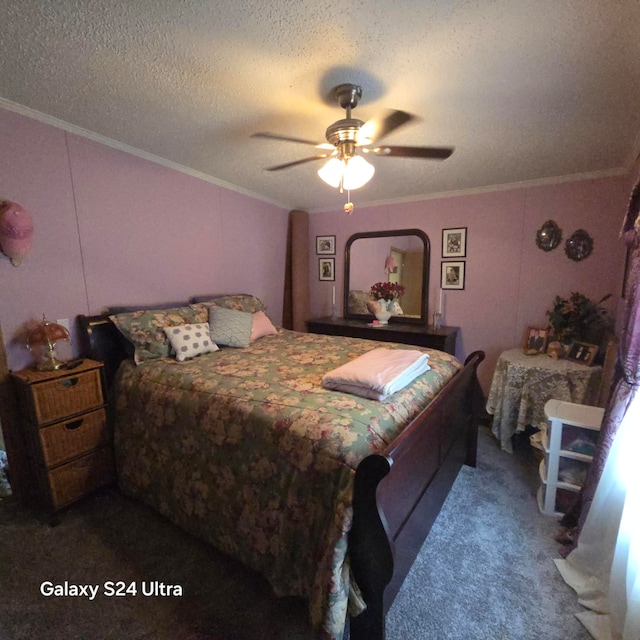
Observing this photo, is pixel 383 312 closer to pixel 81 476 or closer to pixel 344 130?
pixel 344 130

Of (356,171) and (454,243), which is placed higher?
(356,171)

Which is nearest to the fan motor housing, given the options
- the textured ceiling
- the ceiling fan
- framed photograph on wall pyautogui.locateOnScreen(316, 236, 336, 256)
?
the ceiling fan

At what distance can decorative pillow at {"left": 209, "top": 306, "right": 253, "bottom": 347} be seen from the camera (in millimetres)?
2531

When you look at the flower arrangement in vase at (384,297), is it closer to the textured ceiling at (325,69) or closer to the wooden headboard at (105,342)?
the textured ceiling at (325,69)

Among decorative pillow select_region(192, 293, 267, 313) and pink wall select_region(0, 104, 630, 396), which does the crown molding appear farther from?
decorative pillow select_region(192, 293, 267, 313)

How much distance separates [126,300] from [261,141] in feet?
5.18

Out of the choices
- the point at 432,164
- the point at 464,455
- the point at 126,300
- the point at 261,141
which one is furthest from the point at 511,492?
the point at 126,300

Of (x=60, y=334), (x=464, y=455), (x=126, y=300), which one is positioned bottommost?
(x=464, y=455)

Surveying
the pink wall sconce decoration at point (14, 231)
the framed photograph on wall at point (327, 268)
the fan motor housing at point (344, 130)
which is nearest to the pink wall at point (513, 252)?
the framed photograph on wall at point (327, 268)

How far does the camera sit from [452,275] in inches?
136

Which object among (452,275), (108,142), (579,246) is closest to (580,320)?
(579,246)

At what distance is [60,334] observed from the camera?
1.92 metres

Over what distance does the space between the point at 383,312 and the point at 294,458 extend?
2.64 meters

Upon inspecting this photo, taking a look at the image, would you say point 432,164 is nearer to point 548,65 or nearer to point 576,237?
point 548,65
